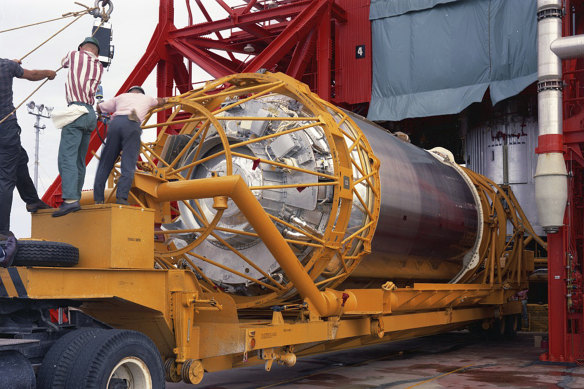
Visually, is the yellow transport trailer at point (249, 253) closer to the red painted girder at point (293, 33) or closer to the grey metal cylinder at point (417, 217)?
the grey metal cylinder at point (417, 217)

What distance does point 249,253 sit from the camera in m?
10.0

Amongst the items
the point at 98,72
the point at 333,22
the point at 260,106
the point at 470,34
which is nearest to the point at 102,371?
the point at 98,72

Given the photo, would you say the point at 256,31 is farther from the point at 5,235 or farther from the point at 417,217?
the point at 5,235

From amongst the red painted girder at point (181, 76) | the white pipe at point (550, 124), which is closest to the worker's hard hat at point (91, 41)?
the white pipe at point (550, 124)

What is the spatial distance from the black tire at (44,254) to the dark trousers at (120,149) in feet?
3.89

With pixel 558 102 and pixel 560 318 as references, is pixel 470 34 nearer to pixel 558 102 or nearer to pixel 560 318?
pixel 558 102

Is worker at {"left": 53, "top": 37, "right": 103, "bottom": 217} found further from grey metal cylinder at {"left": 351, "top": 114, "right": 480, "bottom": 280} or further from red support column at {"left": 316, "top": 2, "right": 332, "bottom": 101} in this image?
red support column at {"left": 316, "top": 2, "right": 332, "bottom": 101}

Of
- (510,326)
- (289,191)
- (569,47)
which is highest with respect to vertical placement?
(569,47)

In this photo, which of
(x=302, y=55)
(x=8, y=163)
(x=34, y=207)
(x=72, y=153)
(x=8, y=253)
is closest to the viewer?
(x=8, y=253)

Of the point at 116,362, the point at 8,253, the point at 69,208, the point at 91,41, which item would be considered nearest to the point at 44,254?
the point at 8,253

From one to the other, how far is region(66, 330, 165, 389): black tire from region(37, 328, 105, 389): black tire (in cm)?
7

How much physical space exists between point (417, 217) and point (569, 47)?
457 cm

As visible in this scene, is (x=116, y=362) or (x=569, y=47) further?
(x=569, y=47)

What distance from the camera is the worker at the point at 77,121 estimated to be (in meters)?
7.54
